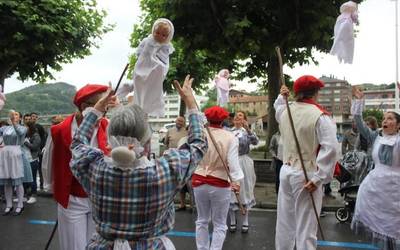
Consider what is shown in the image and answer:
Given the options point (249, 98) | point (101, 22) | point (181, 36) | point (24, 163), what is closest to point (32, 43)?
point (101, 22)

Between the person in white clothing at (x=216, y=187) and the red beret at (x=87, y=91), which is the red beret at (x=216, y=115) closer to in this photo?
the person in white clothing at (x=216, y=187)

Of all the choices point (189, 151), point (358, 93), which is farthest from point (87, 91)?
point (358, 93)

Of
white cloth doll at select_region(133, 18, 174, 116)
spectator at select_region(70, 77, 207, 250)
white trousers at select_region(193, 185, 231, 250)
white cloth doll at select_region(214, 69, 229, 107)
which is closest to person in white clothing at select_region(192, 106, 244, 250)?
white trousers at select_region(193, 185, 231, 250)

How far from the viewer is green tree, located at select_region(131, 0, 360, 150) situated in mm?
11734

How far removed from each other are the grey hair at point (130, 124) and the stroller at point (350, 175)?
19.3 ft

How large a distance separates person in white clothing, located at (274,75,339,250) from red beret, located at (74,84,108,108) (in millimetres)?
1840

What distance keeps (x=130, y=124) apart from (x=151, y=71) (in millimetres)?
1413

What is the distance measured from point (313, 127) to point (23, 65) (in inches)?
540

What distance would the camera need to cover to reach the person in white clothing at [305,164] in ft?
13.9

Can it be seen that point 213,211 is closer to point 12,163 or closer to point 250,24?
point 12,163

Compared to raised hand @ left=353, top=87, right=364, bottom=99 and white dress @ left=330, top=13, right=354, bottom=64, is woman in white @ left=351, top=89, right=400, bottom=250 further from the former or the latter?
white dress @ left=330, top=13, right=354, bottom=64

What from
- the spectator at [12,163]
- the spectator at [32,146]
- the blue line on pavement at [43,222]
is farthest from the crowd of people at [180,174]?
the spectator at [32,146]

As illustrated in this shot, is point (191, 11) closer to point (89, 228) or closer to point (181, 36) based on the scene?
point (181, 36)

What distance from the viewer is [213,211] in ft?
16.6
